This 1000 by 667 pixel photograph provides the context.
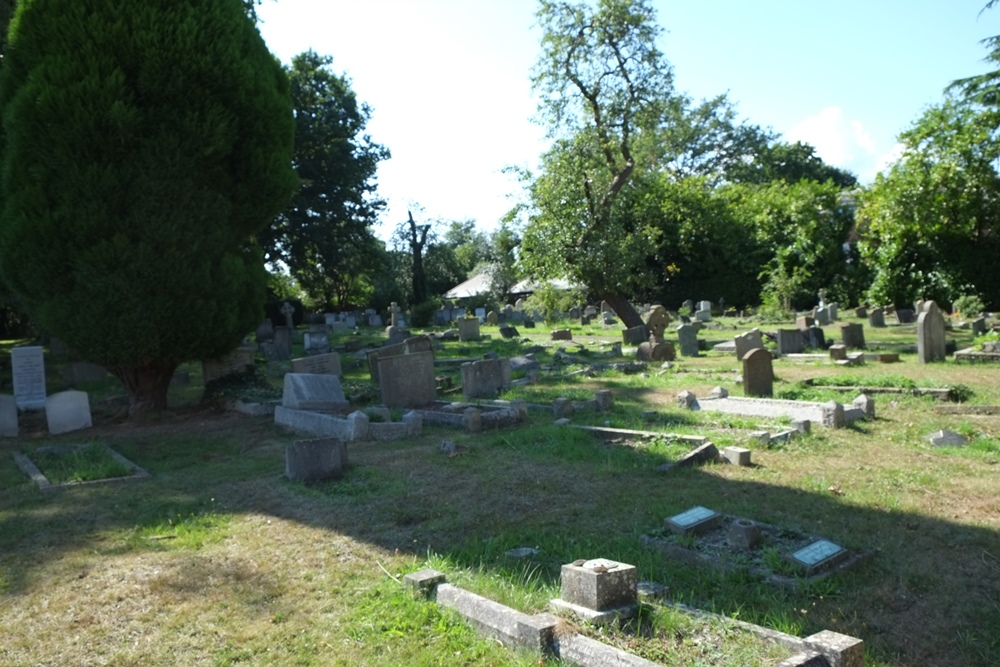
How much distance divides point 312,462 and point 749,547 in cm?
424

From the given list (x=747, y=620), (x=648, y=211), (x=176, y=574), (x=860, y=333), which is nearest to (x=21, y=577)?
(x=176, y=574)

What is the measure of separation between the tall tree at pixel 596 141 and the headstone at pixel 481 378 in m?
9.82

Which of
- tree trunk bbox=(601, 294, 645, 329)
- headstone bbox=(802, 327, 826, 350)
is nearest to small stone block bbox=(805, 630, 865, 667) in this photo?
headstone bbox=(802, 327, 826, 350)

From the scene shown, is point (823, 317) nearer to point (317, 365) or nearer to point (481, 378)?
point (481, 378)

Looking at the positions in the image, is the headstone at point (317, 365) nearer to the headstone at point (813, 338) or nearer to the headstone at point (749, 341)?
the headstone at point (749, 341)

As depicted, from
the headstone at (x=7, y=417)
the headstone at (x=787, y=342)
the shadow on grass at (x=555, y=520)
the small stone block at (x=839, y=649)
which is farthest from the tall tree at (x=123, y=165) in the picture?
the headstone at (x=787, y=342)

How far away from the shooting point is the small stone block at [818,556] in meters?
5.00

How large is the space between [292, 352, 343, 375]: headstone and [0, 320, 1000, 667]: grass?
4165 mm

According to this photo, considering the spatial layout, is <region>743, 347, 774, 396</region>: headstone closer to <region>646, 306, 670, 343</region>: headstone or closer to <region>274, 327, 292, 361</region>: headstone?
<region>646, 306, 670, 343</region>: headstone

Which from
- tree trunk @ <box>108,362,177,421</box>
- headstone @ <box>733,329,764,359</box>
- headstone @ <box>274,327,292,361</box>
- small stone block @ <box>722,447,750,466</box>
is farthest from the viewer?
headstone @ <box>274,327,292,361</box>

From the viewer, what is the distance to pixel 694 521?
5.78 meters

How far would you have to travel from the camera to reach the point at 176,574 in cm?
542

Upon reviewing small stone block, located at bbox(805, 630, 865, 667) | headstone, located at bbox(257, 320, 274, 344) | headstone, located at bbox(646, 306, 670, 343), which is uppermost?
headstone, located at bbox(257, 320, 274, 344)

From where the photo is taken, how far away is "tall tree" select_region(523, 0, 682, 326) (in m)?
23.4
